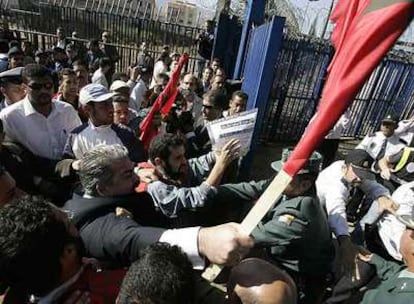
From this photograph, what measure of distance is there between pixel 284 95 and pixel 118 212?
5924mm

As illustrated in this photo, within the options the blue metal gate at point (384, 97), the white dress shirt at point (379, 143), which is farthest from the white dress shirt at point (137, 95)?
the blue metal gate at point (384, 97)

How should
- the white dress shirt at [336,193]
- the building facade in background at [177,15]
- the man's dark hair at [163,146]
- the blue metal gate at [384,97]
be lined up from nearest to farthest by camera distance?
the man's dark hair at [163,146], the white dress shirt at [336,193], the blue metal gate at [384,97], the building facade in background at [177,15]

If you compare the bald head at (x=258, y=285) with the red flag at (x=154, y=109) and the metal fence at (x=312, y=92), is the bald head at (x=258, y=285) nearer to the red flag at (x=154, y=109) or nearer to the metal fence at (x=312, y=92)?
the red flag at (x=154, y=109)

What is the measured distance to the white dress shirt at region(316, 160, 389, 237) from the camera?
8.90ft

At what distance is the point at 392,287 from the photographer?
6.51ft

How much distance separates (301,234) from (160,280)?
1.24 meters

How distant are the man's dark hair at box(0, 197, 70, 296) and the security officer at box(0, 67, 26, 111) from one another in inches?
96.5

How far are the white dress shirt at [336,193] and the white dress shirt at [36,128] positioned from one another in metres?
2.13

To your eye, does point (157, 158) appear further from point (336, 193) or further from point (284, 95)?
point (284, 95)

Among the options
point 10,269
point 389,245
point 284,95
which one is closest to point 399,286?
point 389,245

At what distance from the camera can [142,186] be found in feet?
7.64

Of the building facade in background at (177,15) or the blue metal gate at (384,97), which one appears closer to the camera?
the blue metal gate at (384,97)

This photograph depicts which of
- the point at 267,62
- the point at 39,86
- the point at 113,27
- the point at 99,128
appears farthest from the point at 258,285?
the point at 113,27

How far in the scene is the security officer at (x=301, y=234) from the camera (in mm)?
2156
